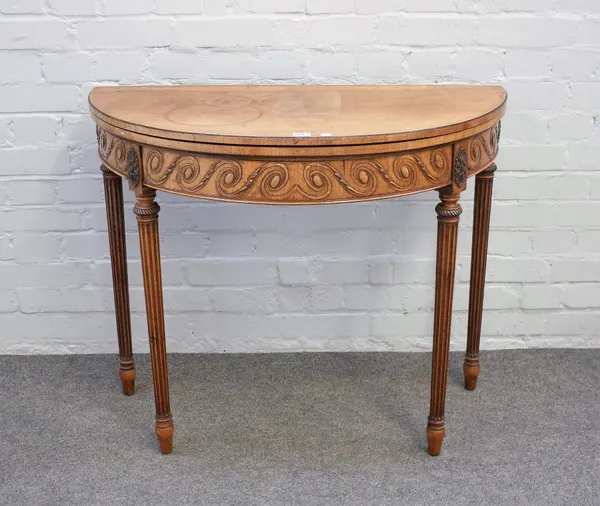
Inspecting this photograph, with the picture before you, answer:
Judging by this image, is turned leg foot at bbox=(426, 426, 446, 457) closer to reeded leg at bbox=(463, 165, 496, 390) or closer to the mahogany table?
the mahogany table

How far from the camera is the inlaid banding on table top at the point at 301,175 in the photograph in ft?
5.54

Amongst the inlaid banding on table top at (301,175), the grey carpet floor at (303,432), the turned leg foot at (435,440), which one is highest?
the inlaid banding on table top at (301,175)

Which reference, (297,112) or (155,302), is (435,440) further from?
(297,112)

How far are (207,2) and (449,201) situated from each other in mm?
856

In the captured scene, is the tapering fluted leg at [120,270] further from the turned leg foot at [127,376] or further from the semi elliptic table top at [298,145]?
the semi elliptic table top at [298,145]

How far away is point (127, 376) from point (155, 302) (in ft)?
1.51

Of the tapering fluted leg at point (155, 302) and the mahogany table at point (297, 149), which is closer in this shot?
the mahogany table at point (297, 149)

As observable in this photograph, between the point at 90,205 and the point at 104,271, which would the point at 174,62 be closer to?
the point at 90,205

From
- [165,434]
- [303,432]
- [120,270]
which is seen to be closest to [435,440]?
[303,432]

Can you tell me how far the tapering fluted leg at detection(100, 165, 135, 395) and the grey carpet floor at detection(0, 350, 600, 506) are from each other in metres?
0.08

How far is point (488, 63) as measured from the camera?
90.4 inches

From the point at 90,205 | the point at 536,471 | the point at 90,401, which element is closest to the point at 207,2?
the point at 90,205

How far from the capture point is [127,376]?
7.69 ft

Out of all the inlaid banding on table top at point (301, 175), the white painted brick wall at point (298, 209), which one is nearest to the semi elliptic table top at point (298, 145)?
the inlaid banding on table top at point (301, 175)
